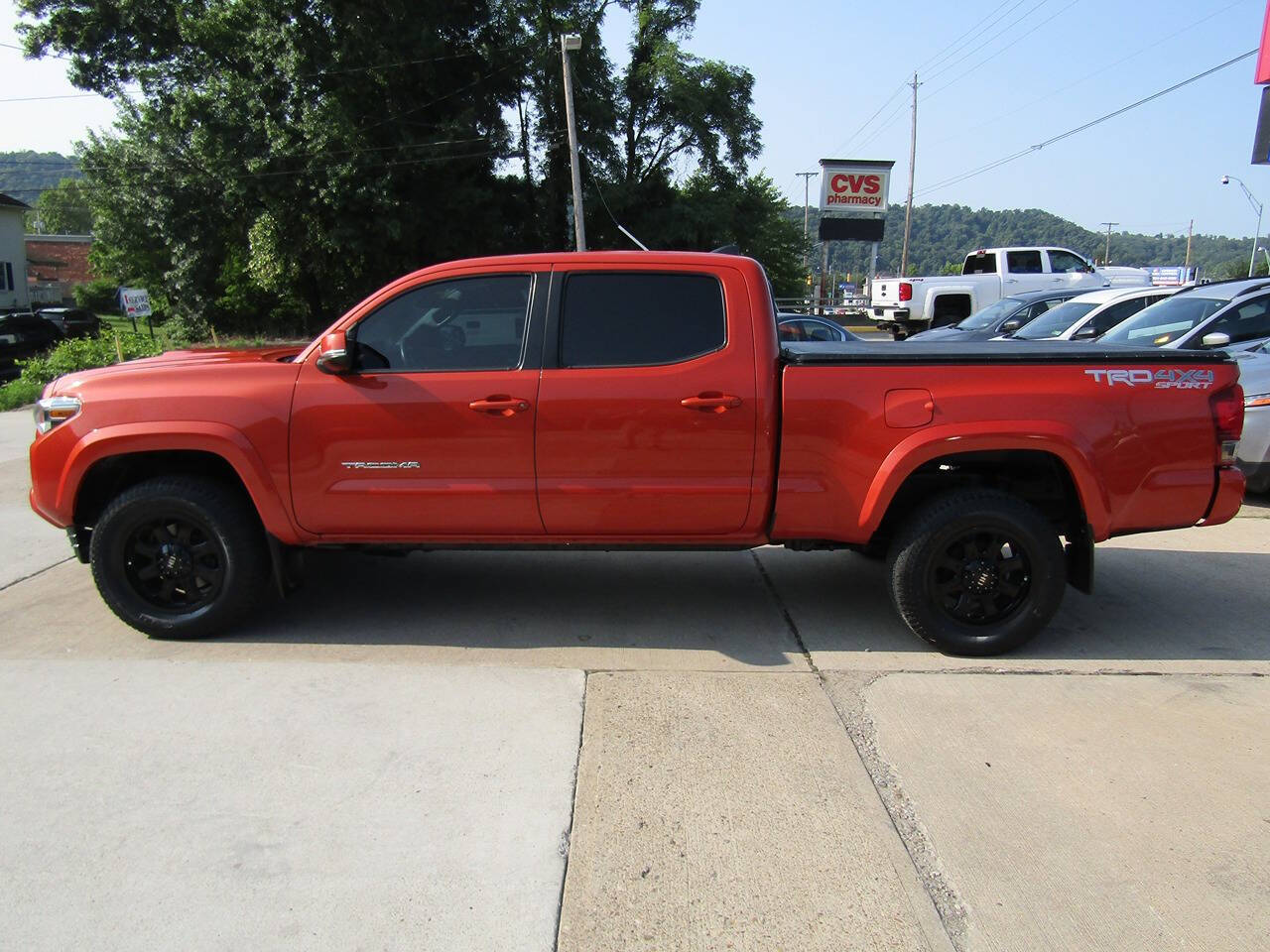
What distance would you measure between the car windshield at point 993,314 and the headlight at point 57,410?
1528cm

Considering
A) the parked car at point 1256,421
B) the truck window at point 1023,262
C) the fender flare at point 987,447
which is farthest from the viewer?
the truck window at point 1023,262

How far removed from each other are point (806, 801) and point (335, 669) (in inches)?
89.7

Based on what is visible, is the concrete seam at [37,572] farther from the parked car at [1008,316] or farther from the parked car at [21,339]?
the parked car at [21,339]

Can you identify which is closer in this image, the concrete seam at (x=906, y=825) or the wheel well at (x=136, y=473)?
the concrete seam at (x=906, y=825)

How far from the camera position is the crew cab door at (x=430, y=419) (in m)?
4.46

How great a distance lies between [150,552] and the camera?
4672 millimetres

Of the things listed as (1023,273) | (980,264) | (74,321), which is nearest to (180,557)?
(1023,273)

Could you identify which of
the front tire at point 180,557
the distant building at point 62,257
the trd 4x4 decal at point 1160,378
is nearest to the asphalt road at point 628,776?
the front tire at point 180,557

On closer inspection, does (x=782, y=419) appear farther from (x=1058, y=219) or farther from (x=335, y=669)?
(x=1058, y=219)

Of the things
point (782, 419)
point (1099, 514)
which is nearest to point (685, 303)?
point (782, 419)

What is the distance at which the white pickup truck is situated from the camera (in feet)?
72.4

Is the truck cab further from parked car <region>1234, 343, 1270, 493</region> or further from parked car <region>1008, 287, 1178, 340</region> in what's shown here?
parked car <region>1234, 343, 1270, 493</region>

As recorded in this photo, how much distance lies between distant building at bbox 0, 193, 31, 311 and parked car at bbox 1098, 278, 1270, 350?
51.4 metres

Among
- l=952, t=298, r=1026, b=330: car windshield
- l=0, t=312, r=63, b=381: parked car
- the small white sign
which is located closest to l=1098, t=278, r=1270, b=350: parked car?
l=952, t=298, r=1026, b=330: car windshield
